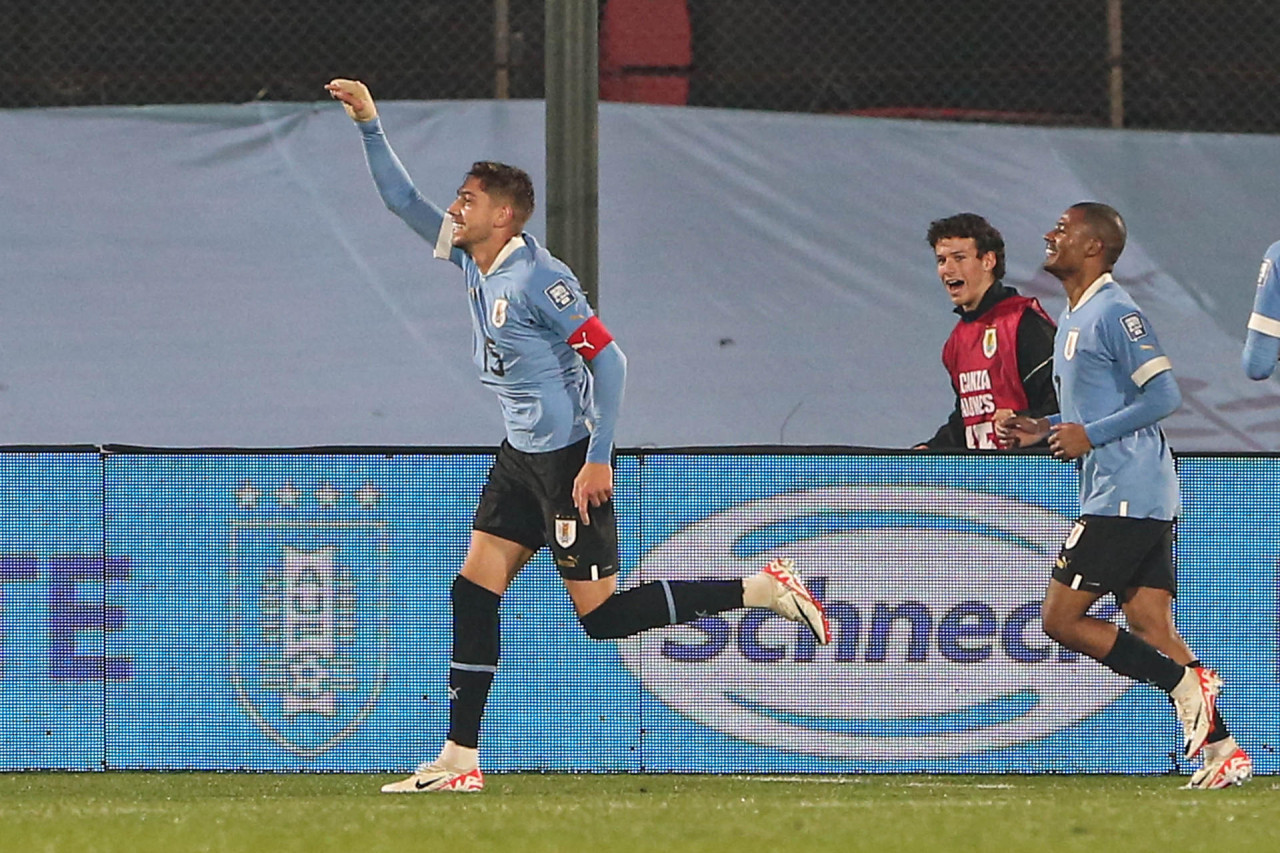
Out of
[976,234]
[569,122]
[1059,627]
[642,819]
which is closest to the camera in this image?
[642,819]

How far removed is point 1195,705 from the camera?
7477 millimetres

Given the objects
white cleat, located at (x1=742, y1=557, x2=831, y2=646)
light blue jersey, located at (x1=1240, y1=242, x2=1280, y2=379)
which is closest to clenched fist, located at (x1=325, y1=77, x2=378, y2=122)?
white cleat, located at (x1=742, y1=557, x2=831, y2=646)

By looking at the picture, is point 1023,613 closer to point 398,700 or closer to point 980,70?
point 398,700

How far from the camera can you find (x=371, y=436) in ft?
36.7

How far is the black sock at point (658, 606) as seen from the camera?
297 inches

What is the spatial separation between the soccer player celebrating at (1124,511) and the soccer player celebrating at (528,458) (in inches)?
42.7

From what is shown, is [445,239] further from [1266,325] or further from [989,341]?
[1266,325]

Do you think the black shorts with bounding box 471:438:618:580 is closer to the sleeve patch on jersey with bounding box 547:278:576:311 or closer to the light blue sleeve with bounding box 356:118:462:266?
the sleeve patch on jersey with bounding box 547:278:576:311

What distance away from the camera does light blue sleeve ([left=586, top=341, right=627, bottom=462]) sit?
726 cm

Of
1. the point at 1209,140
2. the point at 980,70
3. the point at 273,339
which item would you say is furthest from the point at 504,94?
the point at 1209,140

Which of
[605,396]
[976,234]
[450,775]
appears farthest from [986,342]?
[450,775]

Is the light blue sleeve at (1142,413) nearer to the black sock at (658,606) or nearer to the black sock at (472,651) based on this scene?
the black sock at (658,606)

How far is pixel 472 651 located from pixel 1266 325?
267 centimetres

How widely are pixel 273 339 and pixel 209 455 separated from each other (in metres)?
3.12
